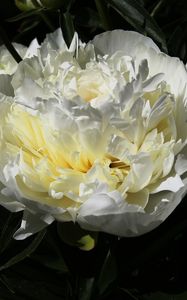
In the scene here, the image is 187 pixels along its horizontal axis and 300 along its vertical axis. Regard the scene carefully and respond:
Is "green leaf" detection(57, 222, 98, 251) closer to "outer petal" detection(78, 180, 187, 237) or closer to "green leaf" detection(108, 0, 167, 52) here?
"outer petal" detection(78, 180, 187, 237)

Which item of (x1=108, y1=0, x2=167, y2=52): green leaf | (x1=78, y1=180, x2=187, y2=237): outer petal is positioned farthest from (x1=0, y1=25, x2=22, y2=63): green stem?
(x1=78, y1=180, x2=187, y2=237): outer petal

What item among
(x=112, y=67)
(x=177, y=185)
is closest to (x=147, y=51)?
(x=112, y=67)

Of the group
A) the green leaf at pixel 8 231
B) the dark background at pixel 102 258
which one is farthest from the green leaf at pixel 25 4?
the green leaf at pixel 8 231

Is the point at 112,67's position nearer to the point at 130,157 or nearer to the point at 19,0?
the point at 130,157

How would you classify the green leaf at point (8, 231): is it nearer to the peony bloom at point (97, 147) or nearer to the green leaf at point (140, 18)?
the peony bloom at point (97, 147)

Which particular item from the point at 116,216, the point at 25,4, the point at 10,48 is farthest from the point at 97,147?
the point at 25,4

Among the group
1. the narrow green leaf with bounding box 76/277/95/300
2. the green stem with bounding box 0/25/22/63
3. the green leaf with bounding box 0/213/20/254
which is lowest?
the narrow green leaf with bounding box 76/277/95/300
